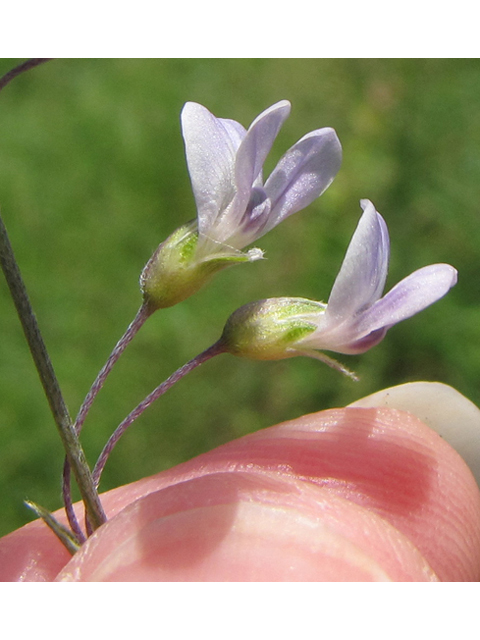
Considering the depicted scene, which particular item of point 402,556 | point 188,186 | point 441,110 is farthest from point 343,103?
point 402,556

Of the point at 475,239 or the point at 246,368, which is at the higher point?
the point at 475,239

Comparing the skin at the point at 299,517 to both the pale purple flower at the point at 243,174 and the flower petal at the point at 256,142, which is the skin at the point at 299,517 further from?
the flower petal at the point at 256,142

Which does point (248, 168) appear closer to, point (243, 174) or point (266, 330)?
point (243, 174)

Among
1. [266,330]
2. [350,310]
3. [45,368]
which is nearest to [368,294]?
[350,310]

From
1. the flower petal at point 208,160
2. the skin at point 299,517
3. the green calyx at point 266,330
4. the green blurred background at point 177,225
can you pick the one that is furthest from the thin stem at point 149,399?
the green blurred background at point 177,225

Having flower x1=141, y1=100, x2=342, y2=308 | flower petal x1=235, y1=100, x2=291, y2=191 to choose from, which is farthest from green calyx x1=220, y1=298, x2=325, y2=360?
flower petal x1=235, y1=100, x2=291, y2=191
